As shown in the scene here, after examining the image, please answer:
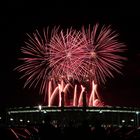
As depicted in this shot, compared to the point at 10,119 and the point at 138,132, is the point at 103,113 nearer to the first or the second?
the point at 10,119

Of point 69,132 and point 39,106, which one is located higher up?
point 69,132

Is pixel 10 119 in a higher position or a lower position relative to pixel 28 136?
lower

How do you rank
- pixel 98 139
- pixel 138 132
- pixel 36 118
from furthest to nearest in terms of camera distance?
1. pixel 36 118
2. pixel 138 132
3. pixel 98 139

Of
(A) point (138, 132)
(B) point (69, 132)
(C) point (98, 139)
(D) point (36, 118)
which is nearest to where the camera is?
(C) point (98, 139)

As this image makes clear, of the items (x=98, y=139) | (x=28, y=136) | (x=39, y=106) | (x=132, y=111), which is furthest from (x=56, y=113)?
(x=98, y=139)

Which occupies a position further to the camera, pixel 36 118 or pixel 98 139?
pixel 36 118

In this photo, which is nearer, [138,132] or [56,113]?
[138,132]

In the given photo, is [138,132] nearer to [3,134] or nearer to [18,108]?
[3,134]

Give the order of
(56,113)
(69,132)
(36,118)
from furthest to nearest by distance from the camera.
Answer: (36,118), (56,113), (69,132)

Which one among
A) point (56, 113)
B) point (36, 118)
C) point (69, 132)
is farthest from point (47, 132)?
point (36, 118)
